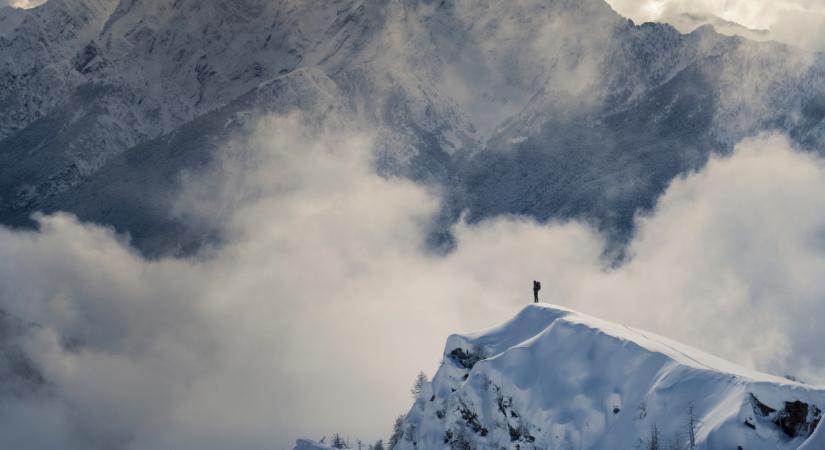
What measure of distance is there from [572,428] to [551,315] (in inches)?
1072

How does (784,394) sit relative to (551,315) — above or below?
below

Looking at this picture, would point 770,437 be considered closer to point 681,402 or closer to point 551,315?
point 681,402

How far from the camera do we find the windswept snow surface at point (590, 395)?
13325 centimetres

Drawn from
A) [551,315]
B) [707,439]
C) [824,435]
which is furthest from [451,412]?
[824,435]

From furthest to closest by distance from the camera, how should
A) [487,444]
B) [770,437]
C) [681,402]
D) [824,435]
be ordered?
1. [487,444]
2. [681,402]
3. [770,437]
4. [824,435]

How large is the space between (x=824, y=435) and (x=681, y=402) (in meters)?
24.5

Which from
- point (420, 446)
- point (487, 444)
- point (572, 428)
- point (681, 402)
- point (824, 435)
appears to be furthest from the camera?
point (420, 446)

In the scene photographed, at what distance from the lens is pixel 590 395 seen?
159 metres

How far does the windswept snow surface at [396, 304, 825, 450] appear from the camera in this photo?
437 ft

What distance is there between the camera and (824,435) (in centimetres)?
12162

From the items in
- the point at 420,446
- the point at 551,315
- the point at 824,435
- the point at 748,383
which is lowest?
the point at 824,435

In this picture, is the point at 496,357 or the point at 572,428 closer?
the point at 572,428

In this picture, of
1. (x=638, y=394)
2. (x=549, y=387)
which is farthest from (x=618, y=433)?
(x=549, y=387)

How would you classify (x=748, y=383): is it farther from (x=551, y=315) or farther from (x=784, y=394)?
(x=551, y=315)
